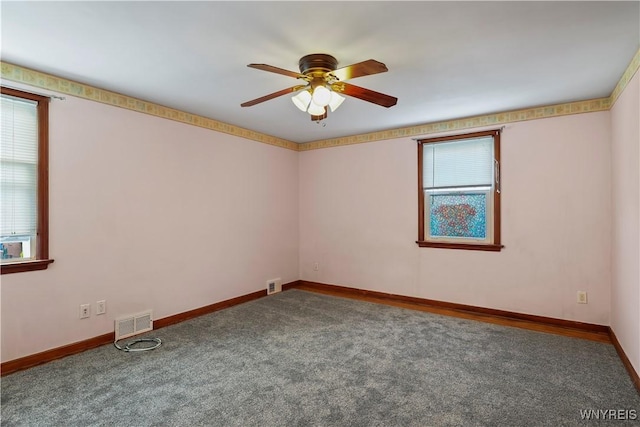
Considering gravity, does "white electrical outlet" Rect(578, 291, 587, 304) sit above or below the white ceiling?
below

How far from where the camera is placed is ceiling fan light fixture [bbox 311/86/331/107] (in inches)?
87.5

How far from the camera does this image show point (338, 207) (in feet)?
16.6

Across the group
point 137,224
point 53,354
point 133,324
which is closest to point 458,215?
point 137,224

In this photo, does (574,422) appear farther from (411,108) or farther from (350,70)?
(411,108)

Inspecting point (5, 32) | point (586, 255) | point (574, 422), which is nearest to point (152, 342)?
point (5, 32)

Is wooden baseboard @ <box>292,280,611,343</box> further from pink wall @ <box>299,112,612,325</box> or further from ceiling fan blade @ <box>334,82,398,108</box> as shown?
ceiling fan blade @ <box>334,82,398,108</box>

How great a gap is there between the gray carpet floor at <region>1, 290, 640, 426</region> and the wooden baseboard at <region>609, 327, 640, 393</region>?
0.14 ft

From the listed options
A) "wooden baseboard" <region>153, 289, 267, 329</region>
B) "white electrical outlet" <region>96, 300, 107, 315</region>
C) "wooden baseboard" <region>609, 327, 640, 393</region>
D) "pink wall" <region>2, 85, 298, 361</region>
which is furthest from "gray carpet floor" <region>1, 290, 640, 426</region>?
"pink wall" <region>2, 85, 298, 361</region>

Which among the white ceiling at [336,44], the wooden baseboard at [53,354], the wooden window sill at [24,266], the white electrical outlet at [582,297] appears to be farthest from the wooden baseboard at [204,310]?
the white electrical outlet at [582,297]

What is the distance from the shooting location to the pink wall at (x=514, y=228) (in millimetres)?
3346

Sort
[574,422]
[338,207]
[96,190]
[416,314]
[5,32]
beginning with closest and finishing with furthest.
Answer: [574,422], [5,32], [96,190], [416,314], [338,207]

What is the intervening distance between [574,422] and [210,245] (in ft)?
12.0

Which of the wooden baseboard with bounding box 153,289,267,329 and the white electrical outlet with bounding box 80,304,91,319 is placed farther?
the wooden baseboard with bounding box 153,289,267,329

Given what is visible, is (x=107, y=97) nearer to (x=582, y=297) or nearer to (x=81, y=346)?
(x=81, y=346)
